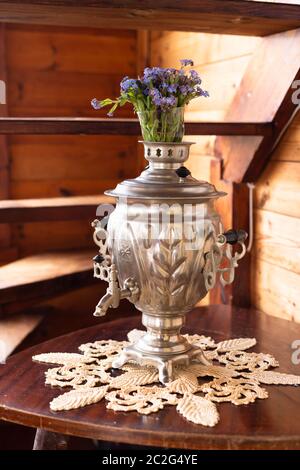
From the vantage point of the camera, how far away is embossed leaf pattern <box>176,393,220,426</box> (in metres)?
1.16

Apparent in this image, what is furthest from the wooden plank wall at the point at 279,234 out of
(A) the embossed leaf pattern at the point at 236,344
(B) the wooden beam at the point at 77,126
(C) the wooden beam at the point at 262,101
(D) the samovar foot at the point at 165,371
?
(D) the samovar foot at the point at 165,371

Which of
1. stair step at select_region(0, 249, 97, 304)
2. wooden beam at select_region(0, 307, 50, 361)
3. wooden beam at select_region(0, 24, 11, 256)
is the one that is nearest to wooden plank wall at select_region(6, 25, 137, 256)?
wooden beam at select_region(0, 24, 11, 256)

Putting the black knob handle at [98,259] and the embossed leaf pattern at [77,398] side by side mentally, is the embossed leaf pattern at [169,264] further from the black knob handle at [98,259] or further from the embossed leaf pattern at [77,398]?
the embossed leaf pattern at [77,398]

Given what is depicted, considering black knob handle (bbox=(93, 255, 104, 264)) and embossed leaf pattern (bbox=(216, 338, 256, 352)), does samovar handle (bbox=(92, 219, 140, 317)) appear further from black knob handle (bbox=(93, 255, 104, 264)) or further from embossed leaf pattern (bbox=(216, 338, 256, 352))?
embossed leaf pattern (bbox=(216, 338, 256, 352))

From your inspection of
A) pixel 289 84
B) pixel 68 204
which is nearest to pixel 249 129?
pixel 289 84

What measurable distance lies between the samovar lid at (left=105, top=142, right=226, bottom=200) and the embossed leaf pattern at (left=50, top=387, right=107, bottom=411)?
0.39 m

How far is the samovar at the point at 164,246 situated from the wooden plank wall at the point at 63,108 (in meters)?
1.55

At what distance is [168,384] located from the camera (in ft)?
4.33

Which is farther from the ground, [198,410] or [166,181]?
[166,181]

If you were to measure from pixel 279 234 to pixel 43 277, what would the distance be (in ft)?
2.60

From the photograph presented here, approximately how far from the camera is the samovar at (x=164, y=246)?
130 cm

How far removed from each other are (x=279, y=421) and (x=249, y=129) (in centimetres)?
90

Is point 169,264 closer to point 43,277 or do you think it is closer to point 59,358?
point 59,358

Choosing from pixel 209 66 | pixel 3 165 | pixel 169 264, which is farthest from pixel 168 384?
pixel 3 165
